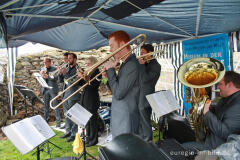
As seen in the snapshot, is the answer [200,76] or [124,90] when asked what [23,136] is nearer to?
[124,90]

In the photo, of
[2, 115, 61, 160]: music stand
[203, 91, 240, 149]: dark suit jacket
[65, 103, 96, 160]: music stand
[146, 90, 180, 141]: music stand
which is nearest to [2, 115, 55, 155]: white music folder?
[2, 115, 61, 160]: music stand

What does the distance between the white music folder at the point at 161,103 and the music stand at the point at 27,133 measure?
1.28m

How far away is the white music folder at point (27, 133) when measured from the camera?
6.19 ft

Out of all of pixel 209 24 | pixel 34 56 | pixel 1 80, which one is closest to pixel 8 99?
pixel 1 80

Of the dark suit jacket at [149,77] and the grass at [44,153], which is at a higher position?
the dark suit jacket at [149,77]

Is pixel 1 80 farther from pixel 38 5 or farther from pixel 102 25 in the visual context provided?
pixel 38 5

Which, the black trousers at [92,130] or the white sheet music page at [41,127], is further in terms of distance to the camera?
the black trousers at [92,130]

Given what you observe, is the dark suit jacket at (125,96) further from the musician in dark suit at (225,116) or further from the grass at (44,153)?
→ the grass at (44,153)

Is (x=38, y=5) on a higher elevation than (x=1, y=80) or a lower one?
higher

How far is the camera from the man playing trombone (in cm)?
209

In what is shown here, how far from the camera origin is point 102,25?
14.4 ft

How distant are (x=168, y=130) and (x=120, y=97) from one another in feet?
6.00

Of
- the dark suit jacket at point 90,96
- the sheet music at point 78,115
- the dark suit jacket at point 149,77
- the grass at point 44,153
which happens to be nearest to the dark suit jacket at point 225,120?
the sheet music at point 78,115

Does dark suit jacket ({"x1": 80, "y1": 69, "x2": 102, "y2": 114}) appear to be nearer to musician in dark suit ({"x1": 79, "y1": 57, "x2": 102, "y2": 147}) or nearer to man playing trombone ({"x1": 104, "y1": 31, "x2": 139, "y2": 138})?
musician in dark suit ({"x1": 79, "y1": 57, "x2": 102, "y2": 147})
